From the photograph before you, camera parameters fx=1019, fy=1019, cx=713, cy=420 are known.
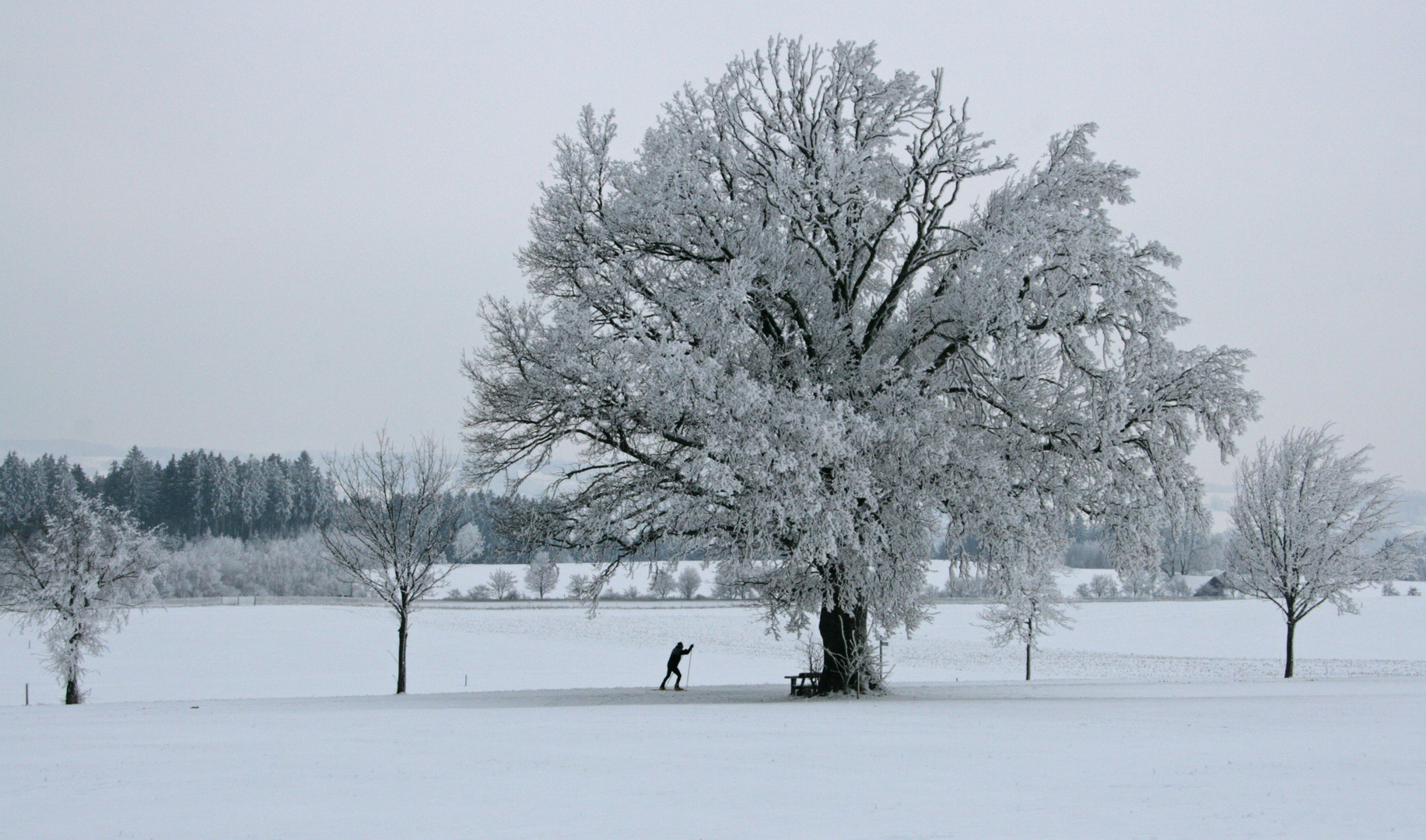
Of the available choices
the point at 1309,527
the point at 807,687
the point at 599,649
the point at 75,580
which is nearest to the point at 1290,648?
the point at 1309,527

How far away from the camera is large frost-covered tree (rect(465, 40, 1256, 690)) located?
1579 centimetres

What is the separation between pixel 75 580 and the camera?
30.1 meters

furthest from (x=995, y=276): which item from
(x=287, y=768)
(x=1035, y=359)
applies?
(x=287, y=768)

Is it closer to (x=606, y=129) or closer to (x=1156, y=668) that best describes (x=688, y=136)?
(x=606, y=129)

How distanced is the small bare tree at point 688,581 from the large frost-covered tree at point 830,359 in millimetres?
69320

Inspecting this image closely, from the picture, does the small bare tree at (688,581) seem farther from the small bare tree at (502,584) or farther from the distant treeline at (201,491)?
the distant treeline at (201,491)

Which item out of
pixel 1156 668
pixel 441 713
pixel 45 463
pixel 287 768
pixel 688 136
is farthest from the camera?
pixel 45 463

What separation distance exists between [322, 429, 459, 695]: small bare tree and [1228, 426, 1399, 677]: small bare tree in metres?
23.9

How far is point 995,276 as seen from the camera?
16.2m

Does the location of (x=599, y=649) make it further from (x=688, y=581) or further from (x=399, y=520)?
(x=688, y=581)

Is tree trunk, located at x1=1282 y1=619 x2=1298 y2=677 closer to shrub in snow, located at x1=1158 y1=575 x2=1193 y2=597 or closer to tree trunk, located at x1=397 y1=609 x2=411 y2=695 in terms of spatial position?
→ tree trunk, located at x1=397 y1=609 x2=411 y2=695

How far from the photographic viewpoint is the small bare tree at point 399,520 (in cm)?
2641

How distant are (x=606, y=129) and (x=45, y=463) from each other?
426 feet

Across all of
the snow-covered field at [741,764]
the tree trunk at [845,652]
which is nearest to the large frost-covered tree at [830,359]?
the tree trunk at [845,652]
